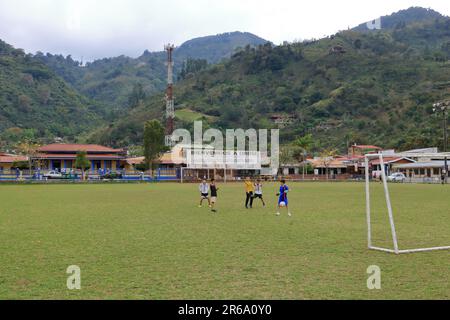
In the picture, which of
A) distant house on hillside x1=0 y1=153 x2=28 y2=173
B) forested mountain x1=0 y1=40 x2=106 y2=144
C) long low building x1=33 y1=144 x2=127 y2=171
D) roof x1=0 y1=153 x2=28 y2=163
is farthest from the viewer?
forested mountain x1=0 y1=40 x2=106 y2=144

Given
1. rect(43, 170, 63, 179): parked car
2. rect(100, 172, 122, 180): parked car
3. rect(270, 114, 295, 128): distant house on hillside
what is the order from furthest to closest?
1. rect(270, 114, 295, 128): distant house on hillside
2. rect(100, 172, 122, 180): parked car
3. rect(43, 170, 63, 179): parked car

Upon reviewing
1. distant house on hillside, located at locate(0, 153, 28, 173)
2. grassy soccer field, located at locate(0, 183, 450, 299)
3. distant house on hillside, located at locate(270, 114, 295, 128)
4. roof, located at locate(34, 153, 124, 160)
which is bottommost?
grassy soccer field, located at locate(0, 183, 450, 299)

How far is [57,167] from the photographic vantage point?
74.0 metres

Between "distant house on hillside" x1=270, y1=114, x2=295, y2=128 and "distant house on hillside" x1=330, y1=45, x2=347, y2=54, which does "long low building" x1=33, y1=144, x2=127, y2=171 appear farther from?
"distant house on hillside" x1=330, y1=45, x2=347, y2=54

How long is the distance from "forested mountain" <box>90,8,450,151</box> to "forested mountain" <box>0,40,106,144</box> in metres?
11.0

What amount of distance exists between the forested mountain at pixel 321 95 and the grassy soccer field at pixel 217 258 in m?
71.2

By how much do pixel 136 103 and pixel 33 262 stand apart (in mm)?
157312

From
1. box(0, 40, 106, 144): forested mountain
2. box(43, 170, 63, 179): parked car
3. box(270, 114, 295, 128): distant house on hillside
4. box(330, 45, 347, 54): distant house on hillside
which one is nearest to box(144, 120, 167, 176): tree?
box(43, 170, 63, 179): parked car

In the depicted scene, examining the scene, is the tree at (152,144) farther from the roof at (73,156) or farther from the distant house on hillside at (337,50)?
the distant house on hillside at (337,50)

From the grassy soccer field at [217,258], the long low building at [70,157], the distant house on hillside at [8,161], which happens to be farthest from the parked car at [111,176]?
the grassy soccer field at [217,258]

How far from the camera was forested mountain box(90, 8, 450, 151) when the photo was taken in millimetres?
108938

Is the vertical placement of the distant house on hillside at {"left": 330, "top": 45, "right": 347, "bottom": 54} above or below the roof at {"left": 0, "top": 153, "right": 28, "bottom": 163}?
above

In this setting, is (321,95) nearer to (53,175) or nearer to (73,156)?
(73,156)
